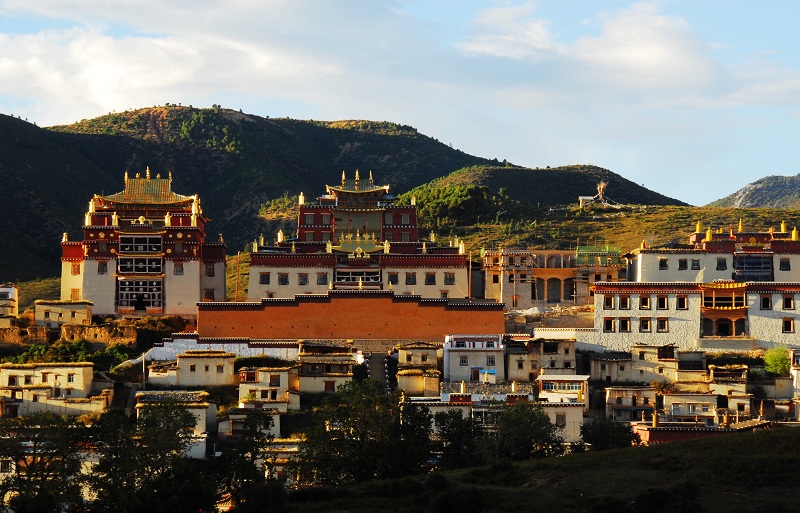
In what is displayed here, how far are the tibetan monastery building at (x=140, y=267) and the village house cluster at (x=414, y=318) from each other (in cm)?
10

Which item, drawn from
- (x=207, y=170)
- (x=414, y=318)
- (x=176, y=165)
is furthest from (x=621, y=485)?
(x=176, y=165)

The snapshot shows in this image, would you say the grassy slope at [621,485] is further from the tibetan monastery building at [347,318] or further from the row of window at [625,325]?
the tibetan monastery building at [347,318]

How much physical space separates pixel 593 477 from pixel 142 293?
126 feet

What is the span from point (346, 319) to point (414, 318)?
3.76m

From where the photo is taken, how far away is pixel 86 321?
84.9 metres

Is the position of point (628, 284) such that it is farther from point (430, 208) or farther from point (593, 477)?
point (430, 208)

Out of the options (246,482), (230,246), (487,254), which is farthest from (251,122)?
(246,482)

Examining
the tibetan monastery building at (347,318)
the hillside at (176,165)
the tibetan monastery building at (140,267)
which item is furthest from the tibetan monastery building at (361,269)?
the hillside at (176,165)

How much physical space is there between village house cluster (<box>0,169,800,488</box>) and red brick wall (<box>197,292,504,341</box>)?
0.08m

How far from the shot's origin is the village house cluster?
73.7 metres

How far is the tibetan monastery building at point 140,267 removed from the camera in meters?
88.8

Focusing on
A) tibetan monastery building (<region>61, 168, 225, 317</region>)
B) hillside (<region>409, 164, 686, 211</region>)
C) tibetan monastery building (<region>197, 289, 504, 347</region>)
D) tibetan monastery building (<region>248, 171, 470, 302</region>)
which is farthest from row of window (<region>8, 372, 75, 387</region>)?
hillside (<region>409, 164, 686, 211</region>)

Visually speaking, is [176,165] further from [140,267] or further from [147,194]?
[140,267]

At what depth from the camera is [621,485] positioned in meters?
56.8
